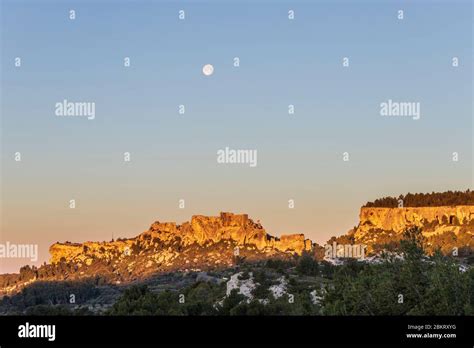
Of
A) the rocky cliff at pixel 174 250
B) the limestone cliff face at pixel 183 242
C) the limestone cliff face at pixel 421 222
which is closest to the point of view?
the rocky cliff at pixel 174 250

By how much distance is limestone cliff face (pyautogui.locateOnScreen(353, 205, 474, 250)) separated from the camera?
7981 cm

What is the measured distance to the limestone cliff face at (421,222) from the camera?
79.8 meters

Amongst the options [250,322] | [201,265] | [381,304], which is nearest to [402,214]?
[201,265]

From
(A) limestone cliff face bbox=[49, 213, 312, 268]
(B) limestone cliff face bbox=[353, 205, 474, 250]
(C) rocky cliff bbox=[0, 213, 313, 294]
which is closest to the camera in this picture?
(C) rocky cliff bbox=[0, 213, 313, 294]

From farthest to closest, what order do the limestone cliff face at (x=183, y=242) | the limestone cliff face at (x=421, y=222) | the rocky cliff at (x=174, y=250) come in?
the limestone cliff face at (x=183, y=242)
the limestone cliff face at (x=421, y=222)
the rocky cliff at (x=174, y=250)

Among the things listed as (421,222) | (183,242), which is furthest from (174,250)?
(421,222)

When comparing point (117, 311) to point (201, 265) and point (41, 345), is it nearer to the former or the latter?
point (41, 345)

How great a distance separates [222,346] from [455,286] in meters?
10.7

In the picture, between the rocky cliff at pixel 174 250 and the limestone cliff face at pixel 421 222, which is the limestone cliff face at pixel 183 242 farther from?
the limestone cliff face at pixel 421 222

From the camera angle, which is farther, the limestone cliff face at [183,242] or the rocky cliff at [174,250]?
the limestone cliff face at [183,242]

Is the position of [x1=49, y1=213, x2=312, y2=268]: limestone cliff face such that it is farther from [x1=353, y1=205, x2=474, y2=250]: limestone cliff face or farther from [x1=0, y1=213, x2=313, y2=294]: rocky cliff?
[x1=353, y1=205, x2=474, y2=250]: limestone cliff face

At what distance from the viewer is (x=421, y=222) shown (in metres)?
93.1

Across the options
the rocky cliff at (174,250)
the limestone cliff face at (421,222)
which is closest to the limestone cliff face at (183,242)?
the rocky cliff at (174,250)

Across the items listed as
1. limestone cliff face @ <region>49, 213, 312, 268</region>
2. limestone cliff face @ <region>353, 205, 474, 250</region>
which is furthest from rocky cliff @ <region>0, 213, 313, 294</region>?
limestone cliff face @ <region>353, 205, 474, 250</region>
